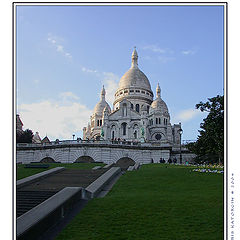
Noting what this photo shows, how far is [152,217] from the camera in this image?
35.8ft

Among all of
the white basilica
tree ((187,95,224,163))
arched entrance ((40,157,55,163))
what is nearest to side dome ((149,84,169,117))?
the white basilica

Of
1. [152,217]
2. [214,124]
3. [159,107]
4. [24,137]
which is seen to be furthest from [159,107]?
[152,217]

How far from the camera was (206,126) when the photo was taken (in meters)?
35.6

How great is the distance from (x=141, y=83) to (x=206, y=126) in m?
61.1

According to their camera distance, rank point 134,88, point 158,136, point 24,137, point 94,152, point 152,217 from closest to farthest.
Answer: point 152,217
point 94,152
point 24,137
point 158,136
point 134,88

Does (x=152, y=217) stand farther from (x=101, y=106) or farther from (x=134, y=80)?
(x=101, y=106)

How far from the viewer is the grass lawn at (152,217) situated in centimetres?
937

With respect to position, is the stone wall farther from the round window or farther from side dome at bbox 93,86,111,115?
side dome at bbox 93,86,111,115

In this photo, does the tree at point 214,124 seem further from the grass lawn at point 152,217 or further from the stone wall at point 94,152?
the grass lawn at point 152,217

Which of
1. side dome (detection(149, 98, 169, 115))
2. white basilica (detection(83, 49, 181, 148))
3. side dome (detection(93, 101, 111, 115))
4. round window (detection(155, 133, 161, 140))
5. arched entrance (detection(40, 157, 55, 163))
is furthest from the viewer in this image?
side dome (detection(93, 101, 111, 115))

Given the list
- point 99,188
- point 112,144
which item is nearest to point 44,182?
point 99,188

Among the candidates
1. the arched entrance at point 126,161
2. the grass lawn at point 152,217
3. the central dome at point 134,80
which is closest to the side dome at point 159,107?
the central dome at point 134,80

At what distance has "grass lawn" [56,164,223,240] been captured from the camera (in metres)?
9.37

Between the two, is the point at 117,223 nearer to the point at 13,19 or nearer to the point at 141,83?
the point at 13,19
